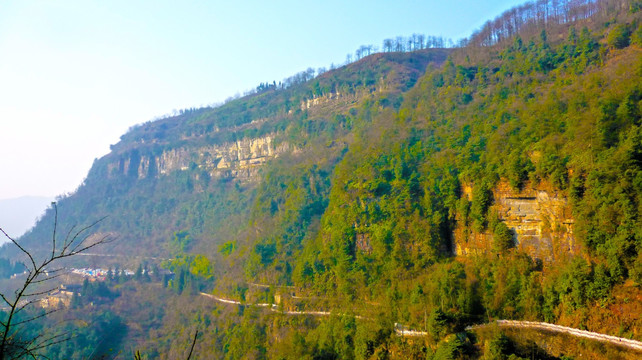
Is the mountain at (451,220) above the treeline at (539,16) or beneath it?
beneath

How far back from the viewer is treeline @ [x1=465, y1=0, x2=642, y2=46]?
32.4 m

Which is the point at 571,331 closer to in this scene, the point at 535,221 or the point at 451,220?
the point at 535,221

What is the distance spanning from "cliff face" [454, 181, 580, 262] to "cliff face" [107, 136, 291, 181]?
33.9 metres

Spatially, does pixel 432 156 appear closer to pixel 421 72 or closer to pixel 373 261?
pixel 373 261

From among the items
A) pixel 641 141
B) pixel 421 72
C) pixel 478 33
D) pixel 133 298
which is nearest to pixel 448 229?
pixel 641 141

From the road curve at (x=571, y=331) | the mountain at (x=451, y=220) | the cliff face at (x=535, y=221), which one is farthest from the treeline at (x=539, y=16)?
the road curve at (x=571, y=331)

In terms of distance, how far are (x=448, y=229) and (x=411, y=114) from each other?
12342 millimetres

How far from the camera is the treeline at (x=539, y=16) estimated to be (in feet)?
106

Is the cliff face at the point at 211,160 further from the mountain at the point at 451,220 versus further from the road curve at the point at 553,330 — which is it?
the road curve at the point at 553,330

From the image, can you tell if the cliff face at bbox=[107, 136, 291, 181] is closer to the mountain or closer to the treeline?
the mountain

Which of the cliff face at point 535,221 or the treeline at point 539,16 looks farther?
the treeline at point 539,16

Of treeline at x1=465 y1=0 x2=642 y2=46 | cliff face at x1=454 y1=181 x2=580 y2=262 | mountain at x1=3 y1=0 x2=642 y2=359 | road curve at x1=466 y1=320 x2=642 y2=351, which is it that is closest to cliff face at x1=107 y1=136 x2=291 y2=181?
mountain at x1=3 y1=0 x2=642 y2=359

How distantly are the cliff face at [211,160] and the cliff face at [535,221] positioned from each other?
33932 mm

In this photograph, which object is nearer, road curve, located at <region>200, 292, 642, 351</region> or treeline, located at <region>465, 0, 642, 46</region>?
road curve, located at <region>200, 292, 642, 351</region>
